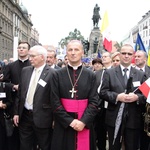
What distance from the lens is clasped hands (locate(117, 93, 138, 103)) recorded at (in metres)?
3.77

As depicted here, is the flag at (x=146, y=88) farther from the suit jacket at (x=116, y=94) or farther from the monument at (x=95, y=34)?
the monument at (x=95, y=34)

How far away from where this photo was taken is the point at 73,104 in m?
3.53

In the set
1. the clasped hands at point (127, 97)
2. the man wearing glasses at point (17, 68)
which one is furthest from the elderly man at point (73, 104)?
the man wearing glasses at point (17, 68)

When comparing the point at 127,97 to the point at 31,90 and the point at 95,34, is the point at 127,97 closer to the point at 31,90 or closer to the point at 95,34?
the point at 31,90

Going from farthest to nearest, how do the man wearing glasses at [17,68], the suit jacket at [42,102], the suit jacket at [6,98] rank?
1. the man wearing glasses at [17,68]
2. the suit jacket at [6,98]
3. the suit jacket at [42,102]

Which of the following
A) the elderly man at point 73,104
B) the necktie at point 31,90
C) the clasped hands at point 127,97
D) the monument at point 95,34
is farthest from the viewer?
the monument at point 95,34

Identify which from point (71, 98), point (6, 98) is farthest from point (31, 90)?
point (71, 98)

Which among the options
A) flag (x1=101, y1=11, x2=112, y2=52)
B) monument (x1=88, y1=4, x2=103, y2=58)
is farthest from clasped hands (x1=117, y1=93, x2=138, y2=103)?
monument (x1=88, y1=4, x2=103, y2=58)

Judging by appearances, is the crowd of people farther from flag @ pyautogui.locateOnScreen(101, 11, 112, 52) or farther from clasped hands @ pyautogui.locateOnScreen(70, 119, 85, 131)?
flag @ pyautogui.locateOnScreen(101, 11, 112, 52)

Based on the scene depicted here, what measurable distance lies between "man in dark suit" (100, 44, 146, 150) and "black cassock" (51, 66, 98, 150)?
476mm

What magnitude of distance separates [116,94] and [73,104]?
2.48 feet

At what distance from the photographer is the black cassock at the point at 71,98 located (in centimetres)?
348

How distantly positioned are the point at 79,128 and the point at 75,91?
0.50 meters

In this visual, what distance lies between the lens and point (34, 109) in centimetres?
→ 405
